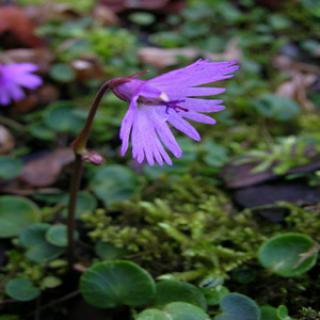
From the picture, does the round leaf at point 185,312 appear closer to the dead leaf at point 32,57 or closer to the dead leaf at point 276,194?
the dead leaf at point 276,194

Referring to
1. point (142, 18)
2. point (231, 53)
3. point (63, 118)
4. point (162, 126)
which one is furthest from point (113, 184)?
point (142, 18)

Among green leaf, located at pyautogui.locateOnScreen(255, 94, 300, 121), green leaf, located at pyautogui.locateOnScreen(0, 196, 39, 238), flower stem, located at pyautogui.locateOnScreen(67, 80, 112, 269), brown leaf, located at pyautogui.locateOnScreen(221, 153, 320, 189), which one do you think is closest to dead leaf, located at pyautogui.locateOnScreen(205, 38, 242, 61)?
green leaf, located at pyautogui.locateOnScreen(255, 94, 300, 121)

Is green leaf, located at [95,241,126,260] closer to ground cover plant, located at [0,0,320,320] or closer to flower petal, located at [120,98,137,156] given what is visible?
ground cover plant, located at [0,0,320,320]

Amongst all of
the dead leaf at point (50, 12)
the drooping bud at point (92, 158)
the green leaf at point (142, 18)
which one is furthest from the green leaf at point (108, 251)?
the green leaf at point (142, 18)

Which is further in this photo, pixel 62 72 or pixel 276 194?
pixel 62 72

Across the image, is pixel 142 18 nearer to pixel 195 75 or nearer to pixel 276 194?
pixel 276 194

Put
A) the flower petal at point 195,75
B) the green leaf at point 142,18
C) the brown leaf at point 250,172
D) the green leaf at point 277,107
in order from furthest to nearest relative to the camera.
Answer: the green leaf at point 142,18
the green leaf at point 277,107
the brown leaf at point 250,172
the flower petal at point 195,75

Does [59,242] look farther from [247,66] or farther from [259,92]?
[247,66]
